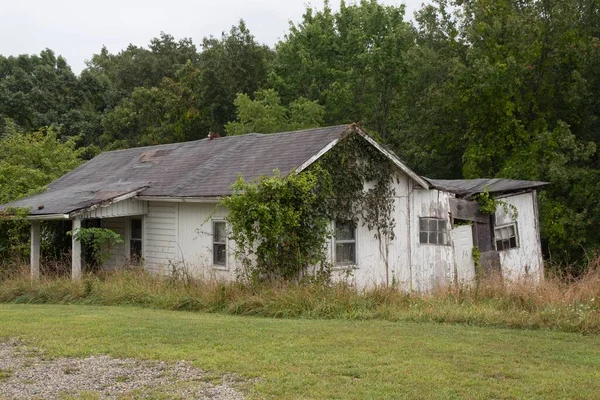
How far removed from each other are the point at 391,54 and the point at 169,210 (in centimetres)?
2219

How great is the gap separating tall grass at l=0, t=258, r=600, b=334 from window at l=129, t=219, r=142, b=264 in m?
3.41

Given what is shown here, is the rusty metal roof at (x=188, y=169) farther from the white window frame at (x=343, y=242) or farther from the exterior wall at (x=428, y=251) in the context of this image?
the exterior wall at (x=428, y=251)

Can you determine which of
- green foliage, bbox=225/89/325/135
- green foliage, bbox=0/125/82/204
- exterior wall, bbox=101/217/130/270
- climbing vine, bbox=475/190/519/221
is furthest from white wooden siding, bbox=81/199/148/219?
green foliage, bbox=225/89/325/135

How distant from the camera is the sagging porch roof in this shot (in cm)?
1611

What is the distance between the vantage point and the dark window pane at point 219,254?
16328mm

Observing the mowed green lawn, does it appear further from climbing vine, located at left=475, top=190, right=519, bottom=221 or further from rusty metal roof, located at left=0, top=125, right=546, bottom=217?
climbing vine, located at left=475, top=190, right=519, bottom=221

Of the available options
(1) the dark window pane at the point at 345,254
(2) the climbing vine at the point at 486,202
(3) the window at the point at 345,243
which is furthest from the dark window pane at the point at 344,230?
(2) the climbing vine at the point at 486,202

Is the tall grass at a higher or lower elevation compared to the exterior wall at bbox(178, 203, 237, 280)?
lower

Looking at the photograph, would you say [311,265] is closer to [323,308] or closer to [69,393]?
[323,308]

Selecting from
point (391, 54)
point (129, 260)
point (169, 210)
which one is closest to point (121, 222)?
point (129, 260)

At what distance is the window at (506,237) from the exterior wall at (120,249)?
10.6m

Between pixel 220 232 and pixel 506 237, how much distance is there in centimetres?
864

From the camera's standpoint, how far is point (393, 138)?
35.2 meters

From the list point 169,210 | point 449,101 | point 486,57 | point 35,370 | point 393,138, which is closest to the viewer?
point 35,370
